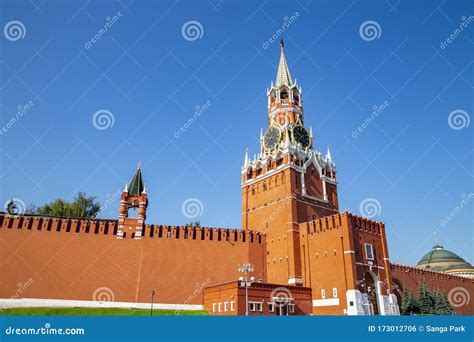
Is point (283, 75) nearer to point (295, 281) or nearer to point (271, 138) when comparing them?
point (271, 138)

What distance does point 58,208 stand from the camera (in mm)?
51469

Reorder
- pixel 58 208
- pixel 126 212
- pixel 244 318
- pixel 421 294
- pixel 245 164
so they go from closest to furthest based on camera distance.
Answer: pixel 244 318, pixel 126 212, pixel 421 294, pixel 58 208, pixel 245 164

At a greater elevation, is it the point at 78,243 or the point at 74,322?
the point at 78,243

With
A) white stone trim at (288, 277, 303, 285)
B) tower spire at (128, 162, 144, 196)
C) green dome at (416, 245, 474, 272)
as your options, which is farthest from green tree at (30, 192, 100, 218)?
green dome at (416, 245, 474, 272)

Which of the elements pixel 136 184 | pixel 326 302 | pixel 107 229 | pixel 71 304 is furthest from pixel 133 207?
pixel 326 302

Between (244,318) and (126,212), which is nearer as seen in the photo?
→ (244,318)

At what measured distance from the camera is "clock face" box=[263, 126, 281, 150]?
5300 cm

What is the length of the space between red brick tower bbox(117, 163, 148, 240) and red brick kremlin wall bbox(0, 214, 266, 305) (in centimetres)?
71

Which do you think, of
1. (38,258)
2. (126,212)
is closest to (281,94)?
(126,212)

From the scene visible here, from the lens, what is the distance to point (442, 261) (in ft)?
244

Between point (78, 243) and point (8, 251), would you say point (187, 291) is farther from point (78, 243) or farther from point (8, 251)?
point (8, 251)

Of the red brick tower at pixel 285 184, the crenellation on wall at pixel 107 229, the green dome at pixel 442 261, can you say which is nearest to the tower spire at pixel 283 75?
the red brick tower at pixel 285 184

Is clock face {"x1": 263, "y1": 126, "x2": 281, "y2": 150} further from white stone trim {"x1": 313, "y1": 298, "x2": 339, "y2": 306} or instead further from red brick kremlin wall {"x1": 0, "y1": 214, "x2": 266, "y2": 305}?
white stone trim {"x1": 313, "y1": 298, "x2": 339, "y2": 306}

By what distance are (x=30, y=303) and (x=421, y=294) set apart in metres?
42.4
